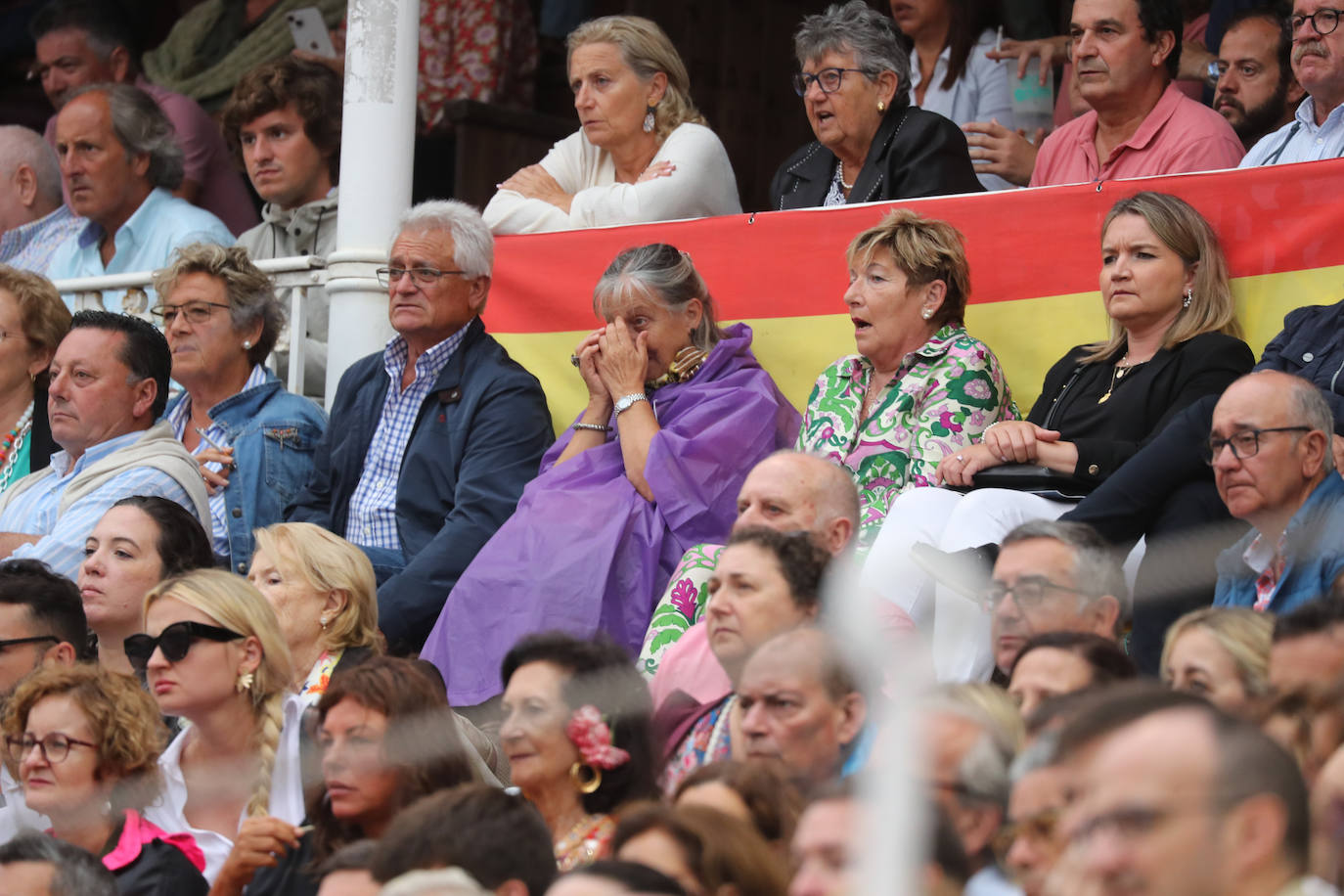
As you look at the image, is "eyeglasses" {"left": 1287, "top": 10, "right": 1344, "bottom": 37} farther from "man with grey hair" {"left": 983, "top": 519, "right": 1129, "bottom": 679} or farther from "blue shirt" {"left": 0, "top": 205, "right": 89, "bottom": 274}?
"blue shirt" {"left": 0, "top": 205, "right": 89, "bottom": 274}

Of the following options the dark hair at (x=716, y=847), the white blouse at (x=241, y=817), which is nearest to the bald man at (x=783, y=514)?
the white blouse at (x=241, y=817)

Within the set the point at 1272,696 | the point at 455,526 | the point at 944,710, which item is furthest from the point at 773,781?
the point at 455,526

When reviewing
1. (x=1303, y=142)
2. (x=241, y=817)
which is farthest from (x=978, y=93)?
(x=241, y=817)

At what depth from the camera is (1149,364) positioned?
4.27m

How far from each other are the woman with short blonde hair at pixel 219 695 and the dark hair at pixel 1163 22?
255 centimetres

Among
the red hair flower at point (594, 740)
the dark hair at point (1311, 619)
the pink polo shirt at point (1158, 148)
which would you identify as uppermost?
the pink polo shirt at point (1158, 148)

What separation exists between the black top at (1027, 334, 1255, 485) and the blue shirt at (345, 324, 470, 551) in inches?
66.3

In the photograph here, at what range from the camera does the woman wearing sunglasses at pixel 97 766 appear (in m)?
3.53

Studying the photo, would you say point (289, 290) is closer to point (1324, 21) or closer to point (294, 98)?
point (294, 98)

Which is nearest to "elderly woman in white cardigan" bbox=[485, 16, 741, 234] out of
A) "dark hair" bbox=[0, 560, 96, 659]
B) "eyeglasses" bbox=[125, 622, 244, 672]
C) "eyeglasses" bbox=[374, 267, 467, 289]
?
"eyeglasses" bbox=[374, 267, 467, 289]

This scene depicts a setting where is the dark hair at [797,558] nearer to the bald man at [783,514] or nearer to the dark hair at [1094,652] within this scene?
the bald man at [783,514]

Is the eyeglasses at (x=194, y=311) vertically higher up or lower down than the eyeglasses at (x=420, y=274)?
lower down

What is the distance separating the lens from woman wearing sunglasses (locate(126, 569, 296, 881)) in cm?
387

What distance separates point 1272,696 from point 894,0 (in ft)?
11.9
